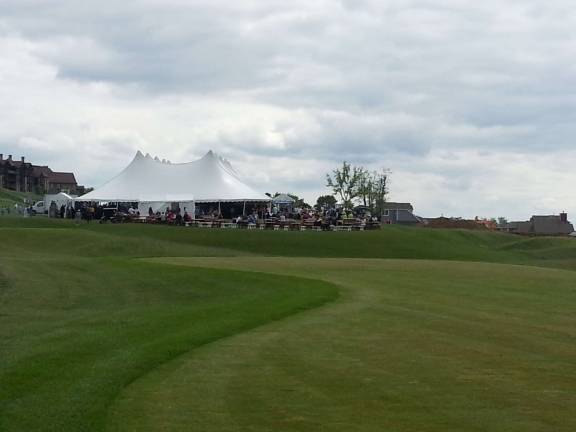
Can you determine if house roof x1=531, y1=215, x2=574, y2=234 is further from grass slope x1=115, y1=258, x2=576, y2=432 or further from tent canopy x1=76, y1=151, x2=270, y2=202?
grass slope x1=115, y1=258, x2=576, y2=432

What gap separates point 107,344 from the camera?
17000mm

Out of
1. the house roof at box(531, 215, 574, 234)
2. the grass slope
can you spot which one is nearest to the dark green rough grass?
the grass slope

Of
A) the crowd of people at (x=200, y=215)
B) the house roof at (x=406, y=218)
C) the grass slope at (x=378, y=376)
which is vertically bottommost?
the grass slope at (x=378, y=376)

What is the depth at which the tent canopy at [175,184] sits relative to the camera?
246 feet

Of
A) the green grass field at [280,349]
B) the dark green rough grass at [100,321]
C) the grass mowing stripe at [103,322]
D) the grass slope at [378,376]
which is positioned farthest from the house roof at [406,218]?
the grass slope at [378,376]

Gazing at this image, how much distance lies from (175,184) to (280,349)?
201ft

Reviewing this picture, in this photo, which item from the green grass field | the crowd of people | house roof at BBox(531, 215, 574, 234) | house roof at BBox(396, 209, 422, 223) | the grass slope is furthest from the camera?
house roof at BBox(396, 209, 422, 223)

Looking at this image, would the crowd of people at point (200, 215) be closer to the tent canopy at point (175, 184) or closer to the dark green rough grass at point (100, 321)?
the tent canopy at point (175, 184)

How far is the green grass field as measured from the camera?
11836 millimetres

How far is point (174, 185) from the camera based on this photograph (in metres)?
77.1

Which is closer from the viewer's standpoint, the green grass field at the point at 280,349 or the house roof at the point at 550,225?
the green grass field at the point at 280,349

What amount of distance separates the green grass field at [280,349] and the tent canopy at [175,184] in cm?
3744

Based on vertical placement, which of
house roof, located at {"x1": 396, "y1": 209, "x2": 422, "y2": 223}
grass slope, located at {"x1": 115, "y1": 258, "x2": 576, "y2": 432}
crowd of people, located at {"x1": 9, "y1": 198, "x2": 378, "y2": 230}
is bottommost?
grass slope, located at {"x1": 115, "y1": 258, "x2": 576, "y2": 432}

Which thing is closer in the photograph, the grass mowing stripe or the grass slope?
the grass slope
